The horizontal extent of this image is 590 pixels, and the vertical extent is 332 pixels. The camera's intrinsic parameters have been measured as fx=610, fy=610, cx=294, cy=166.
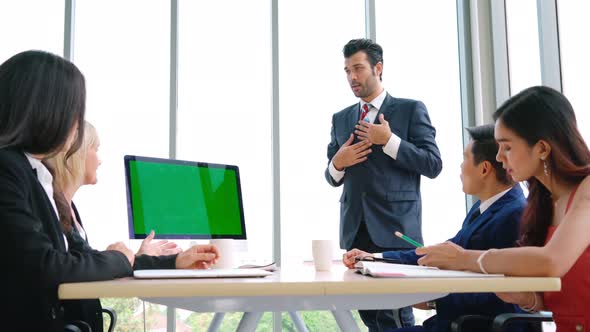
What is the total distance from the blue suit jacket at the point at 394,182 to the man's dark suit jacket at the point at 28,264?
1.86 m

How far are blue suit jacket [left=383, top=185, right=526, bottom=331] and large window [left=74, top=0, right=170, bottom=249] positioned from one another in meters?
2.72

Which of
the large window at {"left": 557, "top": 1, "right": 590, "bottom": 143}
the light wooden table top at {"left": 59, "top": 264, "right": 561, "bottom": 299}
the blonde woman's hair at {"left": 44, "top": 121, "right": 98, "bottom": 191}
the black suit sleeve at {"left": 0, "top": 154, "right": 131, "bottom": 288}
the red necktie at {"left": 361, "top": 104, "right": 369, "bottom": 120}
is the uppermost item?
the large window at {"left": 557, "top": 1, "right": 590, "bottom": 143}

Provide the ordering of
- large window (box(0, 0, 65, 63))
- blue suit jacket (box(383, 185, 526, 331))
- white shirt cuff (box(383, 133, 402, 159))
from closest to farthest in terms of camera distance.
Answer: blue suit jacket (box(383, 185, 526, 331)) → white shirt cuff (box(383, 133, 402, 159)) → large window (box(0, 0, 65, 63))

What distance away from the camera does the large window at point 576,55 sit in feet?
10.1

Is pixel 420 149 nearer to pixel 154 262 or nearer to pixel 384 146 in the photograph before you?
pixel 384 146

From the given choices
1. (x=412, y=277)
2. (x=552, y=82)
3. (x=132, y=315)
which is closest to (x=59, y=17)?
(x=132, y=315)

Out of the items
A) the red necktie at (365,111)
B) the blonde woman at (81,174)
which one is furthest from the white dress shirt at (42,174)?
the red necktie at (365,111)

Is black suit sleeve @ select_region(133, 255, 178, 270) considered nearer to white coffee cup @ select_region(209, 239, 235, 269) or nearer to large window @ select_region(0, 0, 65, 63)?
white coffee cup @ select_region(209, 239, 235, 269)

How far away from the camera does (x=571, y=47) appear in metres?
3.25

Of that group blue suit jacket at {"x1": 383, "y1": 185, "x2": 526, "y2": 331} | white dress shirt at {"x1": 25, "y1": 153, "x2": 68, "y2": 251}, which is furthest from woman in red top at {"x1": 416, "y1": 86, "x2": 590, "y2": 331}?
white dress shirt at {"x1": 25, "y1": 153, "x2": 68, "y2": 251}

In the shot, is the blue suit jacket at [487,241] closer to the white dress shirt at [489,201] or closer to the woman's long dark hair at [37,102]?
the white dress shirt at [489,201]

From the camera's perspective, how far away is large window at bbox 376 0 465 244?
4156 mm

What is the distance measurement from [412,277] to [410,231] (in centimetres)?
181

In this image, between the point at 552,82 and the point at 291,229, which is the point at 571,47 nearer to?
the point at 552,82
